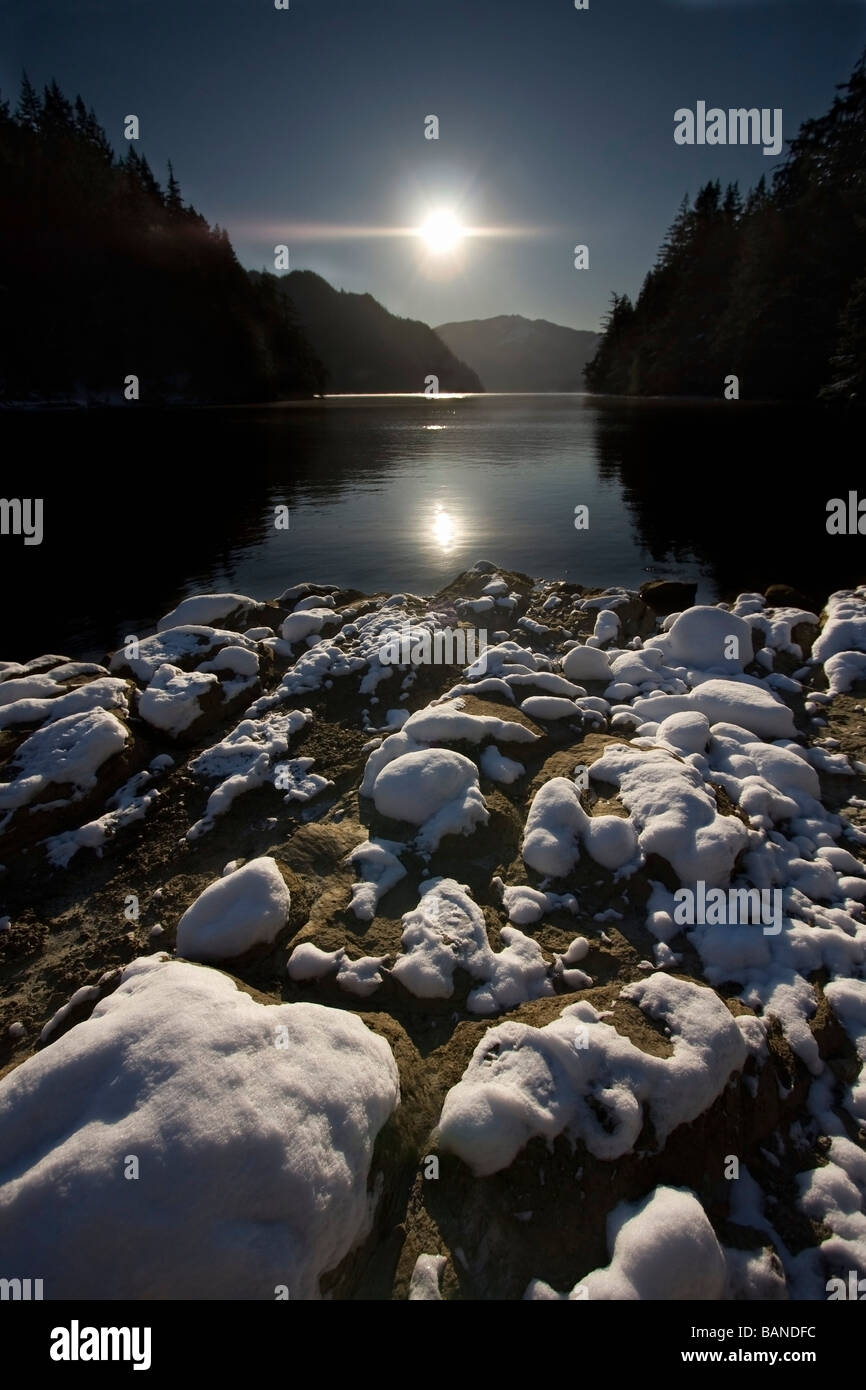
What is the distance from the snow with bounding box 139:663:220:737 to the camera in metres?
7.68

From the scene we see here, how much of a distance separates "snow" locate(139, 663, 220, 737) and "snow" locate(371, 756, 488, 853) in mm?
3072

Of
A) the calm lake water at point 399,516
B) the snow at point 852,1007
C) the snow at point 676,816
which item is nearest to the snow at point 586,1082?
the snow at point 852,1007

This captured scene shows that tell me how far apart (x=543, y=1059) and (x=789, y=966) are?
239 cm

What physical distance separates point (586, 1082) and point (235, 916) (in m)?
2.79

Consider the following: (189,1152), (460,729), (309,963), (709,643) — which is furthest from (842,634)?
(189,1152)

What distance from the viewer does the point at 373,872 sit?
554 centimetres

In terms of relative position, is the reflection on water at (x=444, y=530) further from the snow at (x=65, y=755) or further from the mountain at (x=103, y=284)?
the mountain at (x=103, y=284)

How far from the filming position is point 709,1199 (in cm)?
342

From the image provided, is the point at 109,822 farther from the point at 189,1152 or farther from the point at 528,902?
the point at 528,902

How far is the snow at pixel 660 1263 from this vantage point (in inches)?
112

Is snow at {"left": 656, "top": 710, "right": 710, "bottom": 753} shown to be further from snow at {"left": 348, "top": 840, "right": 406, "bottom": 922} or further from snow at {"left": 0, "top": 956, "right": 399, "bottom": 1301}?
snow at {"left": 0, "top": 956, "right": 399, "bottom": 1301}

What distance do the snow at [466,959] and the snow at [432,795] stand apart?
858 millimetres

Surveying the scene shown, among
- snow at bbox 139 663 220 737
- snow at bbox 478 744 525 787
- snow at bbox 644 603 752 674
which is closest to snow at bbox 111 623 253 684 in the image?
snow at bbox 139 663 220 737
